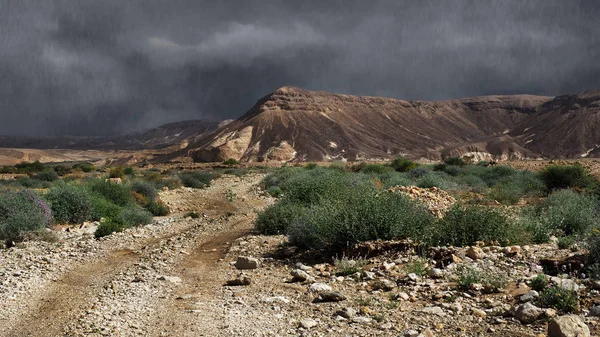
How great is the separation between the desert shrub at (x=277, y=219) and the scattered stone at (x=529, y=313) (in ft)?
24.8

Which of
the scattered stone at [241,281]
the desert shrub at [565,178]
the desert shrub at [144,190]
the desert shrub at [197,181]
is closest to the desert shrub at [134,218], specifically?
the desert shrub at [144,190]

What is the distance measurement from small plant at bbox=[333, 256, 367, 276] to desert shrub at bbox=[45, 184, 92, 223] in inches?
399

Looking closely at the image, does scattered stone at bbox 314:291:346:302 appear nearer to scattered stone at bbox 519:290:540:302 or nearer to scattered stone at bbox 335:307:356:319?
scattered stone at bbox 335:307:356:319

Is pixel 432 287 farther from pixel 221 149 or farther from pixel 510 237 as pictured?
pixel 221 149

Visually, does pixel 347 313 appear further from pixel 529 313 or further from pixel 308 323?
pixel 529 313

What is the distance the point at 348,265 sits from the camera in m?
7.46

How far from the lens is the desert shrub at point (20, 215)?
1074 centimetres

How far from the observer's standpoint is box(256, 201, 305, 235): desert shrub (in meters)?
12.1

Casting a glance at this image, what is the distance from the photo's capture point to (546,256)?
681 centimetres

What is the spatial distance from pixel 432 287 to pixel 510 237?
2800 millimetres

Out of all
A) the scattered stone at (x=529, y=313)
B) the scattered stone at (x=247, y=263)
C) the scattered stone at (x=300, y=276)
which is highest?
the scattered stone at (x=529, y=313)

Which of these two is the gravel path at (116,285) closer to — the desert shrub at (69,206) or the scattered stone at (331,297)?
the scattered stone at (331,297)

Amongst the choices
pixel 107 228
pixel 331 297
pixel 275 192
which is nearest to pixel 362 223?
pixel 331 297

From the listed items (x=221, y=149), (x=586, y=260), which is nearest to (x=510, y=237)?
(x=586, y=260)
